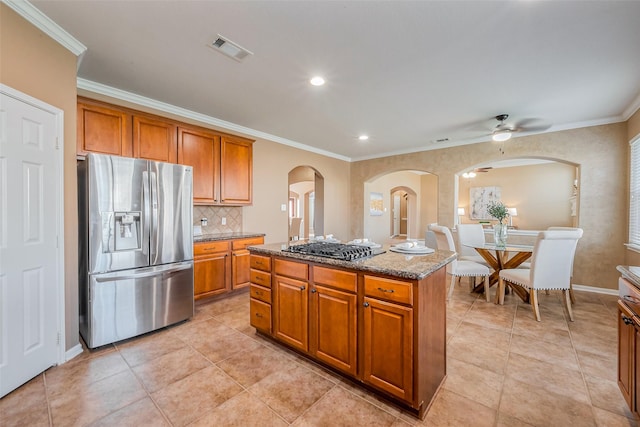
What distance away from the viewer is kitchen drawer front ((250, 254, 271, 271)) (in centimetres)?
239

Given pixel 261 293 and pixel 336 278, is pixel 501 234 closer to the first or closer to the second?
pixel 336 278

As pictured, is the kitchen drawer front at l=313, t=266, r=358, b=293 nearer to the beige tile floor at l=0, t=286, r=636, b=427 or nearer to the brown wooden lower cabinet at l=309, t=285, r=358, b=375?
the brown wooden lower cabinet at l=309, t=285, r=358, b=375

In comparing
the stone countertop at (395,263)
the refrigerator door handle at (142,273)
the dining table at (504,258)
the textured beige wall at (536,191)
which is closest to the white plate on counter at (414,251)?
the stone countertop at (395,263)

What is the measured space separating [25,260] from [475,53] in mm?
3870

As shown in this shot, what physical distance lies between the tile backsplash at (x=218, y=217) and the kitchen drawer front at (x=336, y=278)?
2.62 metres

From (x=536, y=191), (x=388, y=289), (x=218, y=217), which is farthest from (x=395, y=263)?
(x=536, y=191)

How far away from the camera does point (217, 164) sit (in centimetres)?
377

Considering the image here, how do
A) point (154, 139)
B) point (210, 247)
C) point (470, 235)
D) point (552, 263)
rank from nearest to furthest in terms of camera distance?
point (552, 263) < point (154, 139) < point (210, 247) < point (470, 235)

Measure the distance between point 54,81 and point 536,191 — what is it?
34.6 ft

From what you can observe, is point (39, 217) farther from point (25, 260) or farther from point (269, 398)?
point (269, 398)

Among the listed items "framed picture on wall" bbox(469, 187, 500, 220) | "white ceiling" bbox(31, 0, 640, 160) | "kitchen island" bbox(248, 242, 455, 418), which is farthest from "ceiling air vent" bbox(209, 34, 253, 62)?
"framed picture on wall" bbox(469, 187, 500, 220)

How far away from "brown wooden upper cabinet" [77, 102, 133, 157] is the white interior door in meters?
0.64

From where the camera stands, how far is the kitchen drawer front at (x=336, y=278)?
179cm

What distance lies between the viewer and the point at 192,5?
70.0 inches
